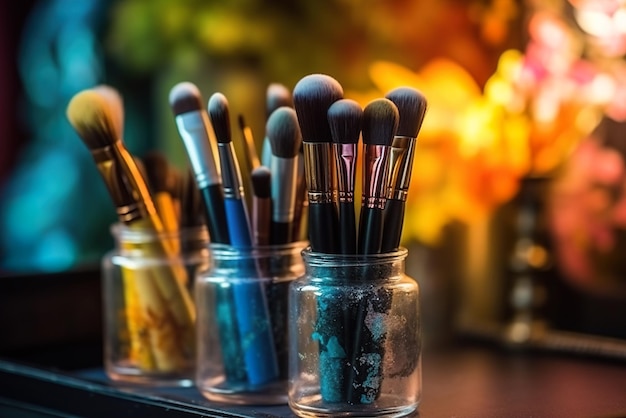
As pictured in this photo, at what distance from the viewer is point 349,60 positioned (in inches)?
40.6

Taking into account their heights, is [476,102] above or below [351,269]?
above

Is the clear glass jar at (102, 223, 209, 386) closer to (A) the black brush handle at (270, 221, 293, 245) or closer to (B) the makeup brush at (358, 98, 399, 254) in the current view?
(A) the black brush handle at (270, 221, 293, 245)

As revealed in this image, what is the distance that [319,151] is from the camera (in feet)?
1.91

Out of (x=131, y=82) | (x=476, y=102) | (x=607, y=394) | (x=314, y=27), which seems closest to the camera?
(x=607, y=394)

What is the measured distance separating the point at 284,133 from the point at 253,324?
133 millimetres

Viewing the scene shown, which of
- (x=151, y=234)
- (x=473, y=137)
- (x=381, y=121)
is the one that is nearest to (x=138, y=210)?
(x=151, y=234)

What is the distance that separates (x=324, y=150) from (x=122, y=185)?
0.19 metres

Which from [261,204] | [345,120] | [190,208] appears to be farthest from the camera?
[190,208]

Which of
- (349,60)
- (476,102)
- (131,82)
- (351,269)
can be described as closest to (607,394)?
(351,269)

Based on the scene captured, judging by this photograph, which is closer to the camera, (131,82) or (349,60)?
(349,60)

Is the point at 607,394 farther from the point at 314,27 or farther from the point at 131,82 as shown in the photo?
the point at 131,82

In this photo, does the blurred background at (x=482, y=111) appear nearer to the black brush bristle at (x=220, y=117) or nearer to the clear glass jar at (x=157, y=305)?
the clear glass jar at (x=157, y=305)

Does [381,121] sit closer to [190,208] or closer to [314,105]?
[314,105]

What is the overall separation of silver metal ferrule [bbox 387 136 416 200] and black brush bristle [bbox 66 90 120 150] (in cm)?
22
